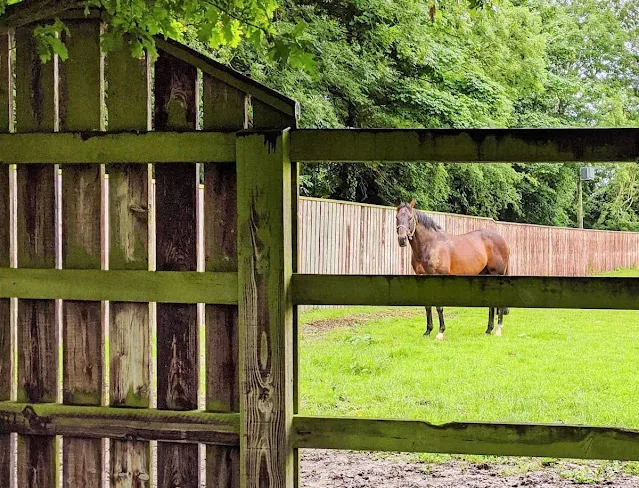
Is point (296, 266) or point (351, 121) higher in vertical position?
point (351, 121)

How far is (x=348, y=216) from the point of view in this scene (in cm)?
1286

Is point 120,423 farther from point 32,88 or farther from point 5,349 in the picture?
point 32,88

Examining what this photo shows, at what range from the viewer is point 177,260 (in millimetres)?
2648

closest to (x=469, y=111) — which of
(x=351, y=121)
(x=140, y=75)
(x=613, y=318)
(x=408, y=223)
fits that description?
(x=351, y=121)

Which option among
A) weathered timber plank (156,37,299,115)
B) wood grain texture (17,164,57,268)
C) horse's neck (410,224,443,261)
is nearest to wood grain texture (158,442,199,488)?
wood grain texture (17,164,57,268)

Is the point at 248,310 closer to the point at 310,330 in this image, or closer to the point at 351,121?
the point at 310,330

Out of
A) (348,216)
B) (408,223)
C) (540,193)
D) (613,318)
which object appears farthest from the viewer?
(540,193)

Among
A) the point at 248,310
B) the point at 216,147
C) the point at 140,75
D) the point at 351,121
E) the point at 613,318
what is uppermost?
the point at 351,121

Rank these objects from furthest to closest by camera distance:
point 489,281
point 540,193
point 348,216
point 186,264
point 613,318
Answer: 1. point 540,193
2. point 613,318
3. point 348,216
4. point 186,264
5. point 489,281

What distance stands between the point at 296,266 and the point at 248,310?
9.4 inches

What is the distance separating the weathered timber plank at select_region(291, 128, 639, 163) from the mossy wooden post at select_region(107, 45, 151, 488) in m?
0.56

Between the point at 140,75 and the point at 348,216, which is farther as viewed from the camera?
the point at 348,216

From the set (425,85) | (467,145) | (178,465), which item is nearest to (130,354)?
(178,465)

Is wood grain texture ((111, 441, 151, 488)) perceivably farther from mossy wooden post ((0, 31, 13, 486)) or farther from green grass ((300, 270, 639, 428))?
green grass ((300, 270, 639, 428))
